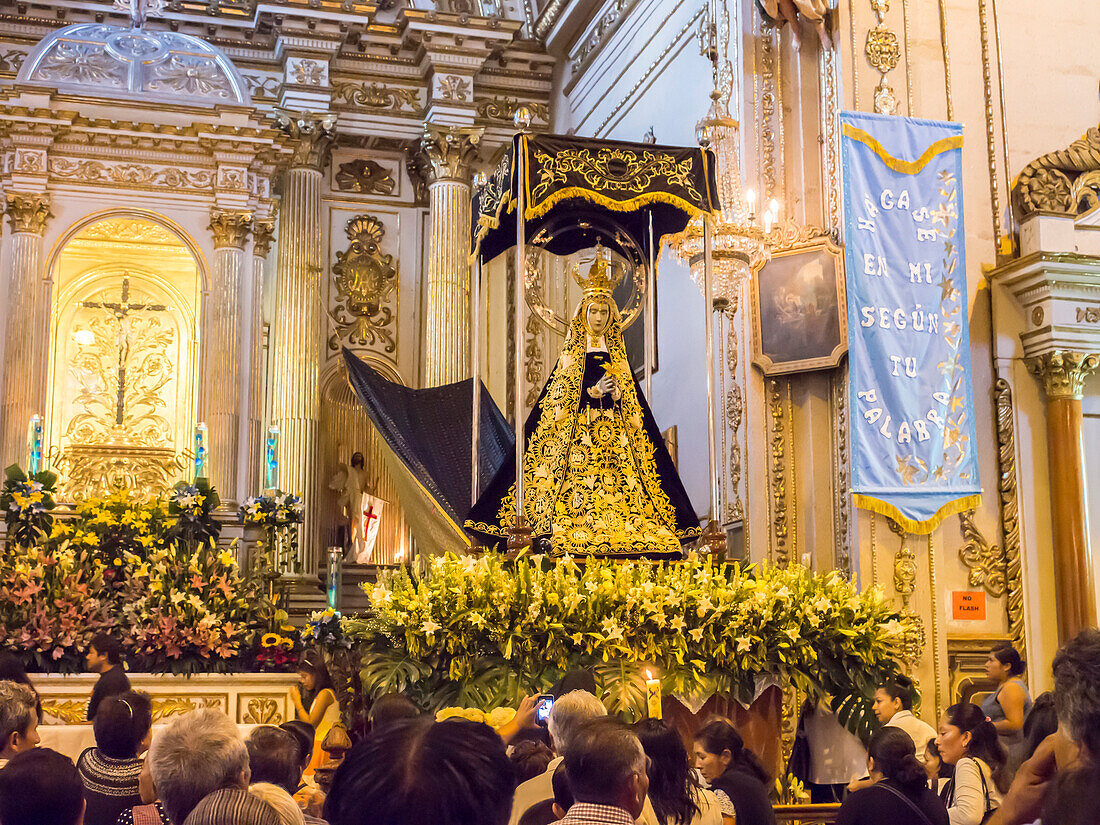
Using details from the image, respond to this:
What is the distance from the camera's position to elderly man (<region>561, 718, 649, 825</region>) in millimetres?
2893

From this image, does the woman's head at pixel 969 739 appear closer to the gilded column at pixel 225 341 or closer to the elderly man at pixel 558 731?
the elderly man at pixel 558 731

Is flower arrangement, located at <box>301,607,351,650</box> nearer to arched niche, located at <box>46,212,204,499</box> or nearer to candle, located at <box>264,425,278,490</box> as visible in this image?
candle, located at <box>264,425,278,490</box>

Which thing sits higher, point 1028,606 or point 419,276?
point 419,276

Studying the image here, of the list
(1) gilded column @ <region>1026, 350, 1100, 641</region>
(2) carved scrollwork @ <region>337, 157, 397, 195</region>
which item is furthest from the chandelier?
(2) carved scrollwork @ <region>337, 157, 397, 195</region>

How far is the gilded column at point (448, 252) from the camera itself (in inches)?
541

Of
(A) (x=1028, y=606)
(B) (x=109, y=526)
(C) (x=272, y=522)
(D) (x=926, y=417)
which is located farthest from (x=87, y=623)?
(A) (x=1028, y=606)

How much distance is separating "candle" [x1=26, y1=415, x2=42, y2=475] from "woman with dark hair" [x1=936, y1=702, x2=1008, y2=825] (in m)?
8.07

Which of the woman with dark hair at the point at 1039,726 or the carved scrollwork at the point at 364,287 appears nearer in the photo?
the woman with dark hair at the point at 1039,726

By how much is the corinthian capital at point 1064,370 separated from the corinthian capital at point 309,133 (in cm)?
743

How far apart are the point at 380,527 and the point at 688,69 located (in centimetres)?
546

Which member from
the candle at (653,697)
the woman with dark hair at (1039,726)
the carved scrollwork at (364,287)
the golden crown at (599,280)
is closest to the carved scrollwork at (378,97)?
the carved scrollwork at (364,287)

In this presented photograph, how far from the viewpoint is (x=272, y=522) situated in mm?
9672

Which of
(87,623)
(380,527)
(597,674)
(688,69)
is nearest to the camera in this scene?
(597,674)

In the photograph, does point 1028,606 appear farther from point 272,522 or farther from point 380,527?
point 380,527
